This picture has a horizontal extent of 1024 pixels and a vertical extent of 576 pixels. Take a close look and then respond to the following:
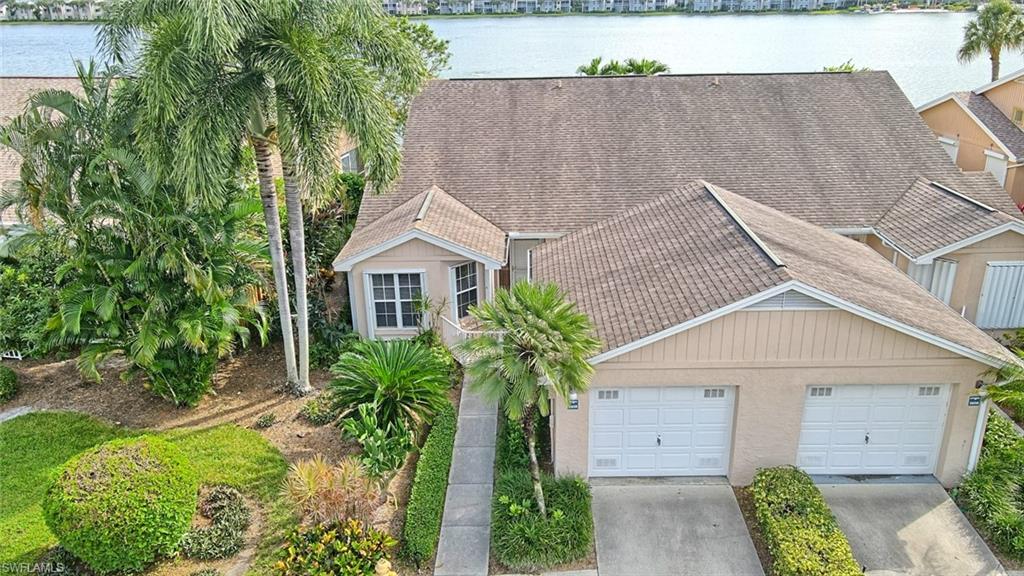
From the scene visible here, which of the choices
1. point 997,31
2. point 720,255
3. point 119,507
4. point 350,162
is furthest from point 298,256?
point 997,31

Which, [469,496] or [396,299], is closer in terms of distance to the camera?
[469,496]

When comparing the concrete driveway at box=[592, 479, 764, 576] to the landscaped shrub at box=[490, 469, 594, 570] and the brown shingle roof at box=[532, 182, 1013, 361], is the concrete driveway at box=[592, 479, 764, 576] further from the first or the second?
the brown shingle roof at box=[532, 182, 1013, 361]

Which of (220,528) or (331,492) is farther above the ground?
(331,492)

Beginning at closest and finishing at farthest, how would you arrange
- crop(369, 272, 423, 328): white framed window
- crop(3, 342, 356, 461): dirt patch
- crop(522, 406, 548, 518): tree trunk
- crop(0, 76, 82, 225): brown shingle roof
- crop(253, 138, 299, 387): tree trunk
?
crop(522, 406, 548, 518): tree trunk, crop(253, 138, 299, 387): tree trunk, crop(3, 342, 356, 461): dirt patch, crop(369, 272, 423, 328): white framed window, crop(0, 76, 82, 225): brown shingle roof

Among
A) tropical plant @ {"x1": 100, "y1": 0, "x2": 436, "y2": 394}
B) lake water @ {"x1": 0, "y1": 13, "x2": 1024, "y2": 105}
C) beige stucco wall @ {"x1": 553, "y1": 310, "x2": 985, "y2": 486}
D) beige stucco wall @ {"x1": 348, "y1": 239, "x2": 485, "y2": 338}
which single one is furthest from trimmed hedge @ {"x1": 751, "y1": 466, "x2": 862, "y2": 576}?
lake water @ {"x1": 0, "y1": 13, "x2": 1024, "y2": 105}

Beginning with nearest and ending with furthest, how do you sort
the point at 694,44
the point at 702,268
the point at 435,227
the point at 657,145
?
the point at 702,268 < the point at 435,227 < the point at 657,145 < the point at 694,44

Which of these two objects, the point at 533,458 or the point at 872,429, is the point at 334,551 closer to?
the point at 533,458

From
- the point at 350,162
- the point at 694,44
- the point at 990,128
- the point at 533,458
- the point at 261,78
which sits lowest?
the point at 533,458
